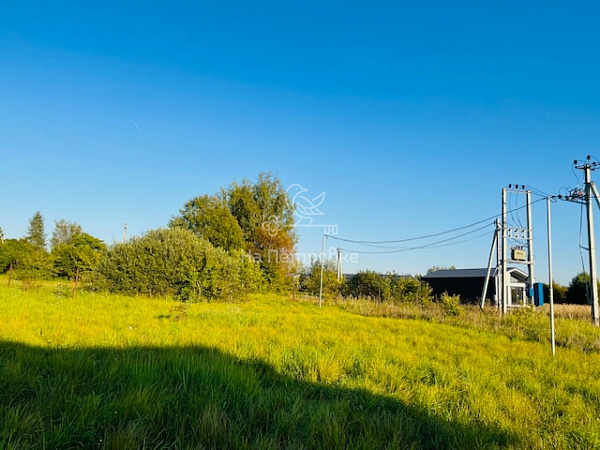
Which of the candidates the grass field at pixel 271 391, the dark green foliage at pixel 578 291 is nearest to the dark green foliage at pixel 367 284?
the dark green foliage at pixel 578 291

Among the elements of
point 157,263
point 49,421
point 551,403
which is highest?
point 157,263

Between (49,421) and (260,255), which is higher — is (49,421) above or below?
below

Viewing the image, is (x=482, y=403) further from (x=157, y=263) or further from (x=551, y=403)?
(x=157, y=263)

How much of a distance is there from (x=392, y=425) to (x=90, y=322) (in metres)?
6.56

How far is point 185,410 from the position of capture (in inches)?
124

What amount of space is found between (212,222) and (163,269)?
1458cm

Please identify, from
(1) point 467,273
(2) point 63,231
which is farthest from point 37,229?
(1) point 467,273

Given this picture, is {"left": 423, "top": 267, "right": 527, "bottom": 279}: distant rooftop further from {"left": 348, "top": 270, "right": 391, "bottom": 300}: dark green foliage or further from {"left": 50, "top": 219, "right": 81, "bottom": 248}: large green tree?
{"left": 50, "top": 219, "right": 81, "bottom": 248}: large green tree

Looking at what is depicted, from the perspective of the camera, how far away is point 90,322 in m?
7.45

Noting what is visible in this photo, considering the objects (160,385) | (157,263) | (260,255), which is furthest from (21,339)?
(260,255)

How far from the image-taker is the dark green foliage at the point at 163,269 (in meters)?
17.6

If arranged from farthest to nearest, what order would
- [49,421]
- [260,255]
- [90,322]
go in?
[260,255] → [90,322] → [49,421]

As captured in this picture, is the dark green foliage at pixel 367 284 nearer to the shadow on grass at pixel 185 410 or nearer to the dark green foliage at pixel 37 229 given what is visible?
the shadow on grass at pixel 185 410

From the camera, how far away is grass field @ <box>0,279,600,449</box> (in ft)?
9.29
